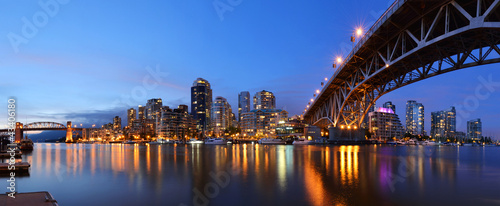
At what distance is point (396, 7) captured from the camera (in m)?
32.3

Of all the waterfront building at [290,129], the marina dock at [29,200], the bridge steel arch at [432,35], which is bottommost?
the waterfront building at [290,129]

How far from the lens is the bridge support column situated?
94062 millimetres

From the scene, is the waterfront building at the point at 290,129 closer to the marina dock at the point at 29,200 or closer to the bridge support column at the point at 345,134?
the bridge support column at the point at 345,134

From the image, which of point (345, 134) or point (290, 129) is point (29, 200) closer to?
point (345, 134)

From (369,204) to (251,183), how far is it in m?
7.52

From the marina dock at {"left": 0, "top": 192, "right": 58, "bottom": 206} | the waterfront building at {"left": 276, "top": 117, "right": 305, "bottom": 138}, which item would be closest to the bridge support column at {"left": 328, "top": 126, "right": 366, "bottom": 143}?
the waterfront building at {"left": 276, "top": 117, "right": 305, "bottom": 138}

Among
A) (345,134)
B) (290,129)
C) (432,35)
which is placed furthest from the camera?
(290,129)

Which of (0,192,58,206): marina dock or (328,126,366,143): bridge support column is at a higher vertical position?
(0,192,58,206): marina dock

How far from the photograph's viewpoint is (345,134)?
9738 cm

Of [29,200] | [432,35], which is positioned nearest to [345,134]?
[432,35]

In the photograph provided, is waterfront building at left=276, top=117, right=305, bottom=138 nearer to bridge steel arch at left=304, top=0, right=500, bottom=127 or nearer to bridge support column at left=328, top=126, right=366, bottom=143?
bridge support column at left=328, top=126, right=366, bottom=143

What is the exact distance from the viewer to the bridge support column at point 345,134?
9406cm

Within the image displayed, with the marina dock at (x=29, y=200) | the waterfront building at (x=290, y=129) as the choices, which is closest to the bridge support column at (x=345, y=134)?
the waterfront building at (x=290, y=129)

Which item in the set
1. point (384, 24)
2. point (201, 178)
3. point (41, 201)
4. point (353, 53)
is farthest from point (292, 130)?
point (41, 201)
